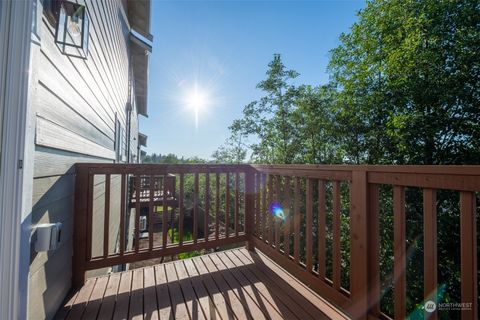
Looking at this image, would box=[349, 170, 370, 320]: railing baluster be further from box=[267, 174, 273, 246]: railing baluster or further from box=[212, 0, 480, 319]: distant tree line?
box=[212, 0, 480, 319]: distant tree line

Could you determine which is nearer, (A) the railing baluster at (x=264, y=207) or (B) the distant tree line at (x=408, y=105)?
(A) the railing baluster at (x=264, y=207)

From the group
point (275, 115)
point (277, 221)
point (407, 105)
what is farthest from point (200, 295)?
point (275, 115)

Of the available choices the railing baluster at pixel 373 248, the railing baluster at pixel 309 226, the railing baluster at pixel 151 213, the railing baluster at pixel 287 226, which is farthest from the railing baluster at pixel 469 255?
the railing baluster at pixel 151 213

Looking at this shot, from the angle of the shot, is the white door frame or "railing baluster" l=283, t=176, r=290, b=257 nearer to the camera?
the white door frame

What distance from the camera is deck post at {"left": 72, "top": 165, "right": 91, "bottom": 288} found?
1838 mm

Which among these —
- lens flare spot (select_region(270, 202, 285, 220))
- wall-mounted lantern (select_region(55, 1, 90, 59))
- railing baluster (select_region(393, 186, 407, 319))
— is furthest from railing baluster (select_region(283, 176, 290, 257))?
wall-mounted lantern (select_region(55, 1, 90, 59))

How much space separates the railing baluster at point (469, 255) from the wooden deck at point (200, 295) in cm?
74

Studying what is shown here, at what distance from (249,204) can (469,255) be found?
6.53 ft

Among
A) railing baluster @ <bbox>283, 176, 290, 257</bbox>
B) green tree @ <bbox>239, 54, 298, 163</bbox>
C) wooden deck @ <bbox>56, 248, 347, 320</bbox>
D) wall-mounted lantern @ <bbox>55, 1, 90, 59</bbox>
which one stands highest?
green tree @ <bbox>239, 54, 298, 163</bbox>

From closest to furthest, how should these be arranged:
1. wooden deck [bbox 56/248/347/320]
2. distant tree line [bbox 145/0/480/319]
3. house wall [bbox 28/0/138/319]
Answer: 1. house wall [bbox 28/0/138/319]
2. wooden deck [bbox 56/248/347/320]
3. distant tree line [bbox 145/0/480/319]

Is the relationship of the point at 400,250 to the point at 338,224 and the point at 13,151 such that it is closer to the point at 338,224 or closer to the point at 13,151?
the point at 338,224

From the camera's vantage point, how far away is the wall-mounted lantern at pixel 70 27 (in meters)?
1.41

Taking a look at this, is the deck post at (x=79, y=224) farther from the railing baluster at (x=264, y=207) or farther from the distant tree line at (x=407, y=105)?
the distant tree line at (x=407, y=105)

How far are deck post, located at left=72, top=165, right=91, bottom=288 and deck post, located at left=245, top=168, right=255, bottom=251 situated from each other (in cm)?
160
